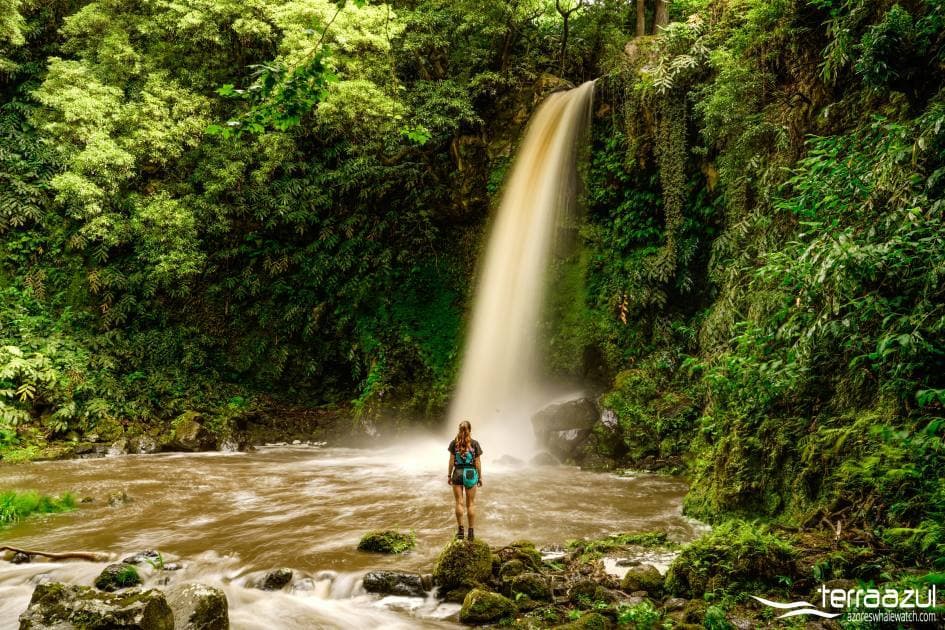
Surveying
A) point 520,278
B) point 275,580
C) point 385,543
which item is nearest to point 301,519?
point 385,543

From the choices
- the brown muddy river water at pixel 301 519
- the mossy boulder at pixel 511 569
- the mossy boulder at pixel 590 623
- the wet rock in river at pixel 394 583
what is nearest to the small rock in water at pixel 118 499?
the brown muddy river water at pixel 301 519

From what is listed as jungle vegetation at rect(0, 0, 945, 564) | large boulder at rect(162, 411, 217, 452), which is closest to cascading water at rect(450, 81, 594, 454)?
jungle vegetation at rect(0, 0, 945, 564)

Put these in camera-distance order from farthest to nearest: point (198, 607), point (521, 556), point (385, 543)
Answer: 1. point (385, 543)
2. point (521, 556)
3. point (198, 607)

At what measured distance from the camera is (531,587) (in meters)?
4.56

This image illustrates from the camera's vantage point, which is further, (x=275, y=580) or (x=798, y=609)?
(x=275, y=580)

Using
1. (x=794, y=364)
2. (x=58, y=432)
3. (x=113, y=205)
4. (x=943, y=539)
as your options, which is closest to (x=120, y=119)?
(x=113, y=205)

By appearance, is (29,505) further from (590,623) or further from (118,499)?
(590,623)

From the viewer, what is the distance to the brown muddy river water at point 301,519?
4.91 meters

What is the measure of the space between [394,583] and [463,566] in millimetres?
647

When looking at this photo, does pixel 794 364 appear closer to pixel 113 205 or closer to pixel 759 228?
pixel 759 228

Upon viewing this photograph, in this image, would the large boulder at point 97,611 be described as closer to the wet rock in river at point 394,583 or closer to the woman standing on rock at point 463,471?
the wet rock in river at point 394,583

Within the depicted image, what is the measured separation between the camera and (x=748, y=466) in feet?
20.8

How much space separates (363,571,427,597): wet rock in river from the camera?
485 centimetres

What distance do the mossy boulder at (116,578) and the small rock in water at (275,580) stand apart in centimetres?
110
